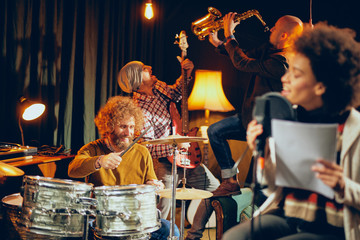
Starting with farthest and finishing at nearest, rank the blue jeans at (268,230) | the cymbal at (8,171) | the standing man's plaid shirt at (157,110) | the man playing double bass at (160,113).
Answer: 1. the standing man's plaid shirt at (157,110)
2. the man playing double bass at (160,113)
3. the cymbal at (8,171)
4. the blue jeans at (268,230)

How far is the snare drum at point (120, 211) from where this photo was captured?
6.68 feet

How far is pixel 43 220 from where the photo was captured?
198cm

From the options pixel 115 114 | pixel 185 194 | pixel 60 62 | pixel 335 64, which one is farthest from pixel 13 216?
pixel 335 64

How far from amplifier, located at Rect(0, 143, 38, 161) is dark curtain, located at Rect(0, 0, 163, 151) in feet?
0.90

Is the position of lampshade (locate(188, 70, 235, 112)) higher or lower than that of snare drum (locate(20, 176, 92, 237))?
higher

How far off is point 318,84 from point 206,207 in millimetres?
1851

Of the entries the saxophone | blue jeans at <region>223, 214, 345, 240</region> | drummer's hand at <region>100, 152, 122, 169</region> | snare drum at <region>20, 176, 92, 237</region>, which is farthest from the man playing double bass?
blue jeans at <region>223, 214, 345, 240</region>

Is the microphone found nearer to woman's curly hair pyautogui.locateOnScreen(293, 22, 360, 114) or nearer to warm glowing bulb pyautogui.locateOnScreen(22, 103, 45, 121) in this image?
woman's curly hair pyautogui.locateOnScreen(293, 22, 360, 114)

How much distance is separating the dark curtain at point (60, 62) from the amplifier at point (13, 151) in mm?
275

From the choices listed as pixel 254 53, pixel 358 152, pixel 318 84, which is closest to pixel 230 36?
pixel 254 53

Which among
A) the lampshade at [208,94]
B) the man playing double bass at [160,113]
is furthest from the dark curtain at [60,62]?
the lampshade at [208,94]

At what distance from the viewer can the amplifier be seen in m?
2.67

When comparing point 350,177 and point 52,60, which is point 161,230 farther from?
point 52,60

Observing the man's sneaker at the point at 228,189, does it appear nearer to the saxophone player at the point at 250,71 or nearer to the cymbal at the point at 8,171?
the saxophone player at the point at 250,71
